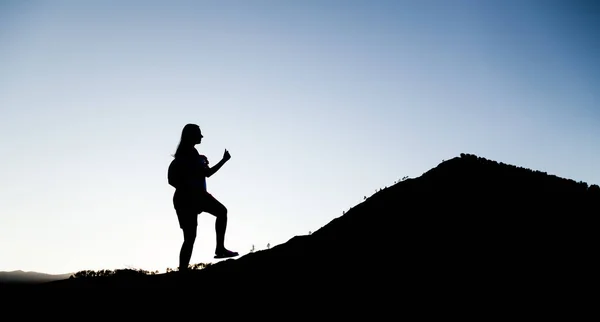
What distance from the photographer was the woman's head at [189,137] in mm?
6297

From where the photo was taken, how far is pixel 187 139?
6.29 m

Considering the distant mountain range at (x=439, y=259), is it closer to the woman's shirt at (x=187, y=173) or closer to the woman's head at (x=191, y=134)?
the woman's shirt at (x=187, y=173)

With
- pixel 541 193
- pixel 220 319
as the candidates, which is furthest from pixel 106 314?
pixel 541 193

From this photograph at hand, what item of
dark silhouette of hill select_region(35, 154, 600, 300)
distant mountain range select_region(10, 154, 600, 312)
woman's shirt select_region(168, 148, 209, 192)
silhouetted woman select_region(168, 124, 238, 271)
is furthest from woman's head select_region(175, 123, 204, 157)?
distant mountain range select_region(10, 154, 600, 312)

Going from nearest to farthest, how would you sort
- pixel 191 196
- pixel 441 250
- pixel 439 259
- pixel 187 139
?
pixel 191 196
pixel 187 139
pixel 439 259
pixel 441 250

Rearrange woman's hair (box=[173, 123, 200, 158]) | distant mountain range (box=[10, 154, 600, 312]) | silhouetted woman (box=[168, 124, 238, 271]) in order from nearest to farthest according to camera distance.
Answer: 1. distant mountain range (box=[10, 154, 600, 312])
2. silhouetted woman (box=[168, 124, 238, 271])
3. woman's hair (box=[173, 123, 200, 158])

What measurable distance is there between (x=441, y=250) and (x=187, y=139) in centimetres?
533

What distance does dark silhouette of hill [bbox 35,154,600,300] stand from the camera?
633 cm

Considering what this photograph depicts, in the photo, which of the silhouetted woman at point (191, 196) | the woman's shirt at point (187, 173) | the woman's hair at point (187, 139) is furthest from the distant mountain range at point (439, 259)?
the woman's hair at point (187, 139)

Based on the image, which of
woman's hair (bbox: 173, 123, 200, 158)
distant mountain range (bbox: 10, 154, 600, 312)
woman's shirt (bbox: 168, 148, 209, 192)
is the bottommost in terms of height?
distant mountain range (bbox: 10, 154, 600, 312)

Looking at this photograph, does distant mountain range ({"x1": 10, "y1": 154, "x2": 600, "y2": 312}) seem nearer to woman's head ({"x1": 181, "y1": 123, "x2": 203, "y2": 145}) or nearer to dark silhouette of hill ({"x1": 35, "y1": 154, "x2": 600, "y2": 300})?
dark silhouette of hill ({"x1": 35, "y1": 154, "x2": 600, "y2": 300})

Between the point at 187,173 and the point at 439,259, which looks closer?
the point at 187,173

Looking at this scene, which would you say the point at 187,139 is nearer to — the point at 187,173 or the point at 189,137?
the point at 189,137

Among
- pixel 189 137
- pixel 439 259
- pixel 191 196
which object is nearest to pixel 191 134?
pixel 189 137
